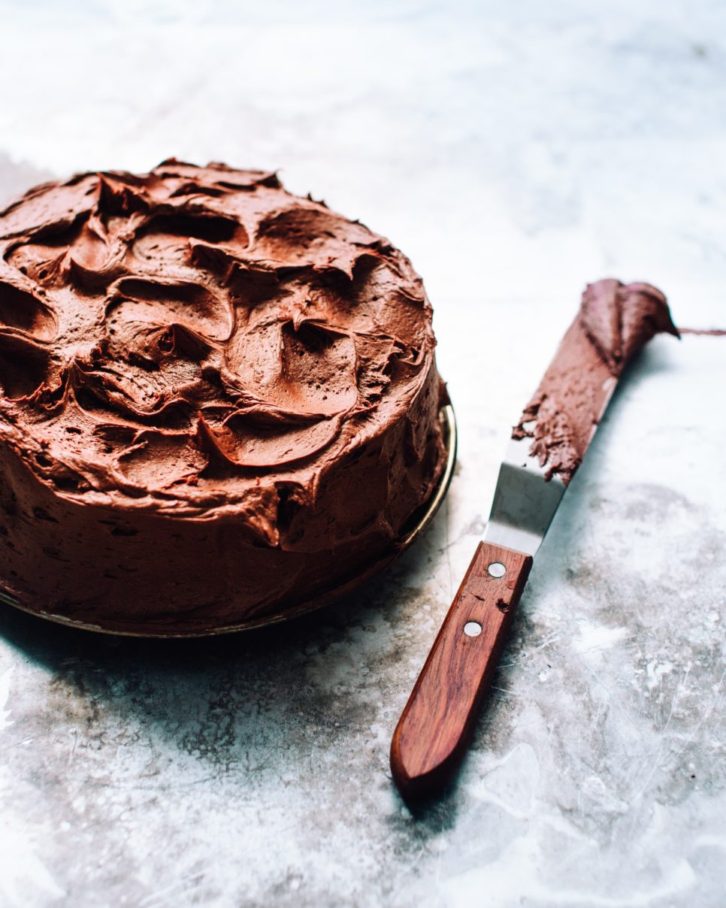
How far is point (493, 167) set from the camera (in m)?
4.40

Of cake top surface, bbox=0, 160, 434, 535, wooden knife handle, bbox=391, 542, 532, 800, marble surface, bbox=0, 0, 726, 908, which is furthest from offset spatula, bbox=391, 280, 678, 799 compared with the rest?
cake top surface, bbox=0, 160, 434, 535

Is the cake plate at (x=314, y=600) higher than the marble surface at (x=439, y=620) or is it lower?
higher

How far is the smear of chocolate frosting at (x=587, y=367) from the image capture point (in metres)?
2.73

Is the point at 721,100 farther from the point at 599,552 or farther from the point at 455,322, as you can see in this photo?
the point at 599,552

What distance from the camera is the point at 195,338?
2.36m

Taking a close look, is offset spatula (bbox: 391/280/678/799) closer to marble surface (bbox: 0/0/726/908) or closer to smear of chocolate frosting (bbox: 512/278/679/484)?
smear of chocolate frosting (bbox: 512/278/679/484)

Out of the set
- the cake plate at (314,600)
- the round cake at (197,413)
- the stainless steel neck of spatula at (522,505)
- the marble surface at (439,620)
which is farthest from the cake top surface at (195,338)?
the marble surface at (439,620)

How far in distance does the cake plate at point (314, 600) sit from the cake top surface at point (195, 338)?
0.32 meters

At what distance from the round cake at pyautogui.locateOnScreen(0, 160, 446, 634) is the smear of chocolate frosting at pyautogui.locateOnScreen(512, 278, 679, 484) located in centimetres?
34

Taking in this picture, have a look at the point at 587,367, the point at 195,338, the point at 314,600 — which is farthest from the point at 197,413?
the point at 587,367

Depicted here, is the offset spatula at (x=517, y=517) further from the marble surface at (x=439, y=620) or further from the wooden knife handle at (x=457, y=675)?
the marble surface at (x=439, y=620)

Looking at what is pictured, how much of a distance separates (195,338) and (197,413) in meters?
0.22

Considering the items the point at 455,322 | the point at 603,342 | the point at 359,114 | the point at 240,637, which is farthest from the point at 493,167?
the point at 240,637

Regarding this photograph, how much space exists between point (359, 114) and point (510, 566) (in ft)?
10.1
